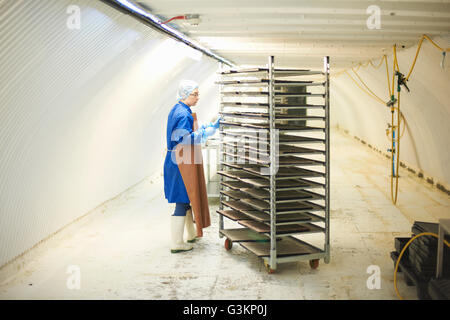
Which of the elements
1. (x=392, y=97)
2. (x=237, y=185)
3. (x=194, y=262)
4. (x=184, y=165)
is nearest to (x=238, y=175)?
(x=237, y=185)

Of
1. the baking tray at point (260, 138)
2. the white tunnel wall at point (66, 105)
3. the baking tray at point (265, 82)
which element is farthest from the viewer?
the baking tray at point (260, 138)

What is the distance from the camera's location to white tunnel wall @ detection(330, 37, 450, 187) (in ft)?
22.8

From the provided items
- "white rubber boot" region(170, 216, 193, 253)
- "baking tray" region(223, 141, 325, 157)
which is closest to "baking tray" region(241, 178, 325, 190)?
"baking tray" region(223, 141, 325, 157)

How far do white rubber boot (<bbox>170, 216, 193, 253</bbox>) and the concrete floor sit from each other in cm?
10

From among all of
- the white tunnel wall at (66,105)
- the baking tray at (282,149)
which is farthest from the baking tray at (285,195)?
the white tunnel wall at (66,105)

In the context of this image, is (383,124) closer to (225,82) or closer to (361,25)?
(361,25)

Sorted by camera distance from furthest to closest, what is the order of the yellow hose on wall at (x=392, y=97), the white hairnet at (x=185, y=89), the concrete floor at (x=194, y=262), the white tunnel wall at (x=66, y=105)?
the yellow hose on wall at (x=392, y=97), the white hairnet at (x=185, y=89), the concrete floor at (x=194, y=262), the white tunnel wall at (x=66, y=105)

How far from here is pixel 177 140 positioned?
194 inches

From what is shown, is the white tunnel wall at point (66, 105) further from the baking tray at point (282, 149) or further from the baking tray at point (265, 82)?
the baking tray at point (282, 149)

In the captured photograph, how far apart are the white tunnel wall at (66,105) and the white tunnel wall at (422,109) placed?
3.36 metres

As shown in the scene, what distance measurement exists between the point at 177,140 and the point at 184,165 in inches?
9.8

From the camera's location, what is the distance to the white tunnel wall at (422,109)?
6.96 m

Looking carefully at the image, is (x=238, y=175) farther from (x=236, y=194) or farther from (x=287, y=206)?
(x=287, y=206)
